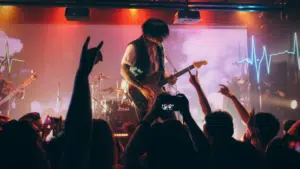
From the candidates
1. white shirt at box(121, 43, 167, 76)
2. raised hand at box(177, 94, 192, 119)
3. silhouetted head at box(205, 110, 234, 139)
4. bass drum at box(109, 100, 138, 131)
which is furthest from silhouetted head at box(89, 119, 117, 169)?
bass drum at box(109, 100, 138, 131)

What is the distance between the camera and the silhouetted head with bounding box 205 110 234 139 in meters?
2.12

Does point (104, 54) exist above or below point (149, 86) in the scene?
above

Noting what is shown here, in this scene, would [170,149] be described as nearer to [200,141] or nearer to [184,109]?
[200,141]

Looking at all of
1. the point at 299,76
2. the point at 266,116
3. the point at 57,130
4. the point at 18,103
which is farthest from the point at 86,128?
the point at 18,103

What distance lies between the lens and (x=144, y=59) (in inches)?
169

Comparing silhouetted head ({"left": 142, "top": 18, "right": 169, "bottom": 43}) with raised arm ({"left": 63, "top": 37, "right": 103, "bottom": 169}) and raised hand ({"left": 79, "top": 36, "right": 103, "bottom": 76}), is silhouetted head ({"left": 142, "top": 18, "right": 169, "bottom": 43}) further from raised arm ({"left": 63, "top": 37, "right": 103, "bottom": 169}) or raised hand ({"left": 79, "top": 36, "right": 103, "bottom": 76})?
raised arm ({"left": 63, "top": 37, "right": 103, "bottom": 169})

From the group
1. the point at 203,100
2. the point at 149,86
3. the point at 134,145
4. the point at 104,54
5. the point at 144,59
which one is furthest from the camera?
the point at 104,54

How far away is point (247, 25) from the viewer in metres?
9.20

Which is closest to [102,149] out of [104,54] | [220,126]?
[220,126]

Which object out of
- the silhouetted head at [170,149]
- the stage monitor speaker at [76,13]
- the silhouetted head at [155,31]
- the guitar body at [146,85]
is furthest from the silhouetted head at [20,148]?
the stage monitor speaker at [76,13]

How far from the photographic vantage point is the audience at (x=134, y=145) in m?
1.48

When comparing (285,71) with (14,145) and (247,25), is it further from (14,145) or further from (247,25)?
(14,145)

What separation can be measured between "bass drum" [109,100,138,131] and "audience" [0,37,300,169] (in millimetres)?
3530

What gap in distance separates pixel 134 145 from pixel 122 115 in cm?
386
